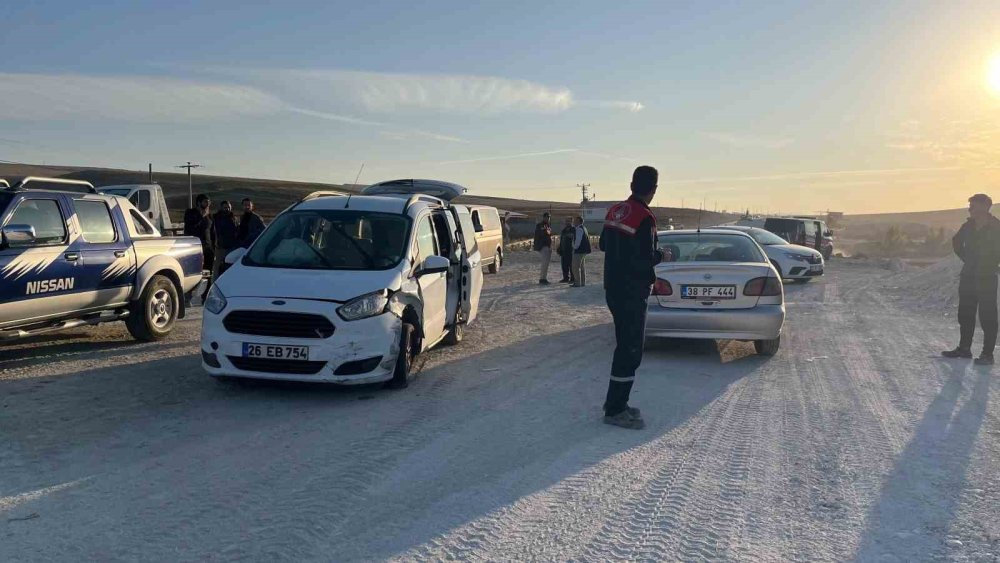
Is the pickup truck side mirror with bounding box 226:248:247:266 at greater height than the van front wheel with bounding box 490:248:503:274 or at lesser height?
greater

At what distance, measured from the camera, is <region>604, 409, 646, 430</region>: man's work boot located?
5.91 m

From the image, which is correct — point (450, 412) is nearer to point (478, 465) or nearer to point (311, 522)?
point (478, 465)

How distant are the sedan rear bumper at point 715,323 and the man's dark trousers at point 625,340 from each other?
2.61 meters

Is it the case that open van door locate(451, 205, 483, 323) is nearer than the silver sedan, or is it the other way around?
the silver sedan

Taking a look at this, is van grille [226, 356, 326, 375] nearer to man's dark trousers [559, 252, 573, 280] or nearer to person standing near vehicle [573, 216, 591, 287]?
person standing near vehicle [573, 216, 591, 287]

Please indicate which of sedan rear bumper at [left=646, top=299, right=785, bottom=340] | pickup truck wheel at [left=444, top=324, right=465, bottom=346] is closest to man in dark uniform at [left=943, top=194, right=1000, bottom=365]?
sedan rear bumper at [left=646, top=299, right=785, bottom=340]

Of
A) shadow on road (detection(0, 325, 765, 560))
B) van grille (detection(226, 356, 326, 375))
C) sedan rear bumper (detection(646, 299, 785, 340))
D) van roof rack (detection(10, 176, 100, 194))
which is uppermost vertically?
van roof rack (detection(10, 176, 100, 194))

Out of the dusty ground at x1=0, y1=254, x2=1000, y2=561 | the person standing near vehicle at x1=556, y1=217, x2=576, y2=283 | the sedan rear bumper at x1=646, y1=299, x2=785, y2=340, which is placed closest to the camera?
the dusty ground at x1=0, y1=254, x2=1000, y2=561

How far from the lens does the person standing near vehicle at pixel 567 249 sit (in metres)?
18.7

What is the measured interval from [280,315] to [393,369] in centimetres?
112

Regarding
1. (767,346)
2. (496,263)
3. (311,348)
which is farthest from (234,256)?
(496,263)

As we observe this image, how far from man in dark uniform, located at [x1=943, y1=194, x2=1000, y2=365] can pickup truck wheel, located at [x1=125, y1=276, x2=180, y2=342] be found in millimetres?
9851

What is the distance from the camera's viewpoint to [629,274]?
584 centimetres

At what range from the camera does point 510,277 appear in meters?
20.8
